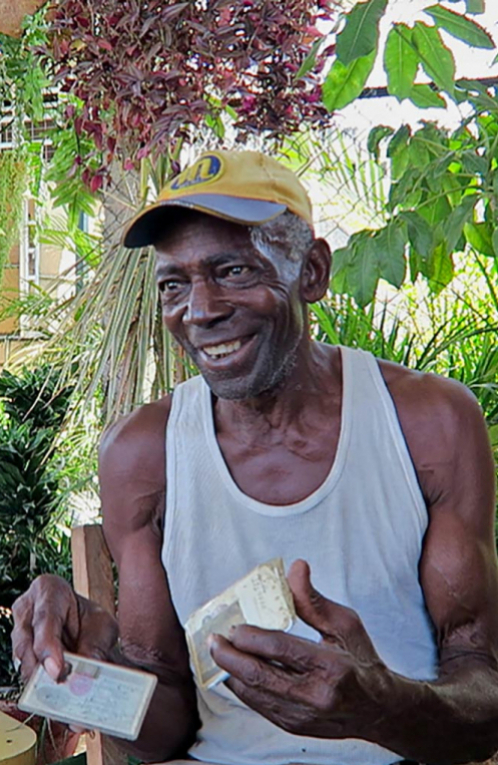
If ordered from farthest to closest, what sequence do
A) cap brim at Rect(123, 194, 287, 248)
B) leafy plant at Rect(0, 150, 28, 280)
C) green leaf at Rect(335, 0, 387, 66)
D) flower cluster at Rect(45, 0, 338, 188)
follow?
leafy plant at Rect(0, 150, 28, 280)
flower cluster at Rect(45, 0, 338, 188)
cap brim at Rect(123, 194, 287, 248)
green leaf at Rect(335, 0, 387, 66)

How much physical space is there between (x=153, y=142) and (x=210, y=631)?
6.56ft

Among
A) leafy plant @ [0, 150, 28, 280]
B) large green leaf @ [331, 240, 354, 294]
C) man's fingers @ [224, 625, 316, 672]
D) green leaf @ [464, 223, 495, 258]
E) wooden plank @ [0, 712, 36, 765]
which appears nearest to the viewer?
man's fingers @ [224, 625, 316, 672]

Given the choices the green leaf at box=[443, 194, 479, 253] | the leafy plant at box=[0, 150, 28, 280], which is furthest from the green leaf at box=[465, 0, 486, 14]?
the leafy plant at box=[0, 150, 28, 280]

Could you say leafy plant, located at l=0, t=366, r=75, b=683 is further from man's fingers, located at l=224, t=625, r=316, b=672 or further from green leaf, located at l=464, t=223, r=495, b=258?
man's fingers, located at l=224, t=625, r=316, b=672

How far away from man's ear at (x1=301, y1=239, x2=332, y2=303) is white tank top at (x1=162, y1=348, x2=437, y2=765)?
193 millimetres

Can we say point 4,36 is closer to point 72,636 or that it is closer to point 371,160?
point 371,160

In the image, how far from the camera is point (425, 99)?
207 centimetres

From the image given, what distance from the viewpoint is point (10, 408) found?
4094mm

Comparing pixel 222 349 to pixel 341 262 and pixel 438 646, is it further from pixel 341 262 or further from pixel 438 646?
pixel 438 646

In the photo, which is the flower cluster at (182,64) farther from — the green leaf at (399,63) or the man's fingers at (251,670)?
the man's fingers at (251,670)

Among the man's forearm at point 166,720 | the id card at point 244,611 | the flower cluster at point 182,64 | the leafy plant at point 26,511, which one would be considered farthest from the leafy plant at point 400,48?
the leafy plant at point 26,511

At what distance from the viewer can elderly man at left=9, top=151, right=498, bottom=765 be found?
1.79 metres

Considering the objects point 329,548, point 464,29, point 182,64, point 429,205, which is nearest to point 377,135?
point 429,205

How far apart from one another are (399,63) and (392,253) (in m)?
0.37
